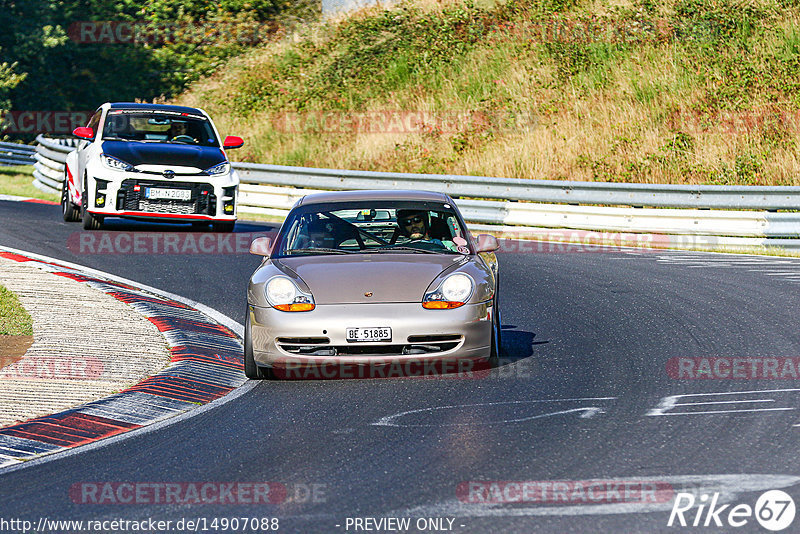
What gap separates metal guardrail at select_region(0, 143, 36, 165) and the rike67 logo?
1093 inches

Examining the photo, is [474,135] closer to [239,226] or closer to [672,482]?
[239,226]

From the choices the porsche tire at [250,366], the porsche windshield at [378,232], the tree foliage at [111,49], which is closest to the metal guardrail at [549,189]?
the porsche windshield at [378,232]

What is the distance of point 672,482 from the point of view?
571 centimetres

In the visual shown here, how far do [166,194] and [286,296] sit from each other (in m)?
8.79

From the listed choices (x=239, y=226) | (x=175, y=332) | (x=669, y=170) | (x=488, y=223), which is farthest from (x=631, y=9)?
(x=175, y=332)

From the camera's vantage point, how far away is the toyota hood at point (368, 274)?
27.9 feet

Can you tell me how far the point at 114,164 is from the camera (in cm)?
1697

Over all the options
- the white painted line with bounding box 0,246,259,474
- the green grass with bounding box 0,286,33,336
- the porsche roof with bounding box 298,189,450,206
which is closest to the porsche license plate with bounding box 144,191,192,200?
the white painted line with bounding box 0,246,259,474

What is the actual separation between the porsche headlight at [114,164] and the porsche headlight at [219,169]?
1078 mm

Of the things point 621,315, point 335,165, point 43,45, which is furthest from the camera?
point 43,45

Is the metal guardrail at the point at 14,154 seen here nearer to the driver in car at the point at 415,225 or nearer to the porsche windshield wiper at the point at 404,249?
the driver in car at the point at 415,225

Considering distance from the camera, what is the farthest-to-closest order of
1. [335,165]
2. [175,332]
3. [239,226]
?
[335,165] → [239,226] → [175,332]

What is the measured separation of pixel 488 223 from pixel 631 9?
12448 millimetres

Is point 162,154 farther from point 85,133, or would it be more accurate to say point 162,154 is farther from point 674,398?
point 674,398
